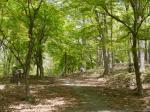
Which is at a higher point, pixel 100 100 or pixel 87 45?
pixel 87 45

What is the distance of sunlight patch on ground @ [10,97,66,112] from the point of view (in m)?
17.3

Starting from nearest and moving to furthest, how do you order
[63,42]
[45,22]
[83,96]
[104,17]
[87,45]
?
1. [83,96]
2. [45,22]
3. [104,17]
4. [63,42]
5. [87,45]

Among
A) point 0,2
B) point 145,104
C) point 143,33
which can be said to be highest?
point 0,2

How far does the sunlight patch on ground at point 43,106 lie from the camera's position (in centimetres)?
1733

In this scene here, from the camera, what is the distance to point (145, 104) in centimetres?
1834

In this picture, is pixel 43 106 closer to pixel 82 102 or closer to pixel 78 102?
pixel 78 102

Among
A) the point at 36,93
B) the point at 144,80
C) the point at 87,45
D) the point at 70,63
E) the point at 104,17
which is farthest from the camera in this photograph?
the point at 70,63

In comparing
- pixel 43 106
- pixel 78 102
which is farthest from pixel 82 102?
pixel 43 106

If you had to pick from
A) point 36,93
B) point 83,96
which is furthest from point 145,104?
point 36,93

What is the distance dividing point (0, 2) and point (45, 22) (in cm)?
1407

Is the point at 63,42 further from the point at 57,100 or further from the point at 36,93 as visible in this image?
the point at 57,100

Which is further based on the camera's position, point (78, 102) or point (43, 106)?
point (78, 102)

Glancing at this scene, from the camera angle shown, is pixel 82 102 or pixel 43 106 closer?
pixel 43 106

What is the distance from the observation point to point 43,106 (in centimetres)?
1848
